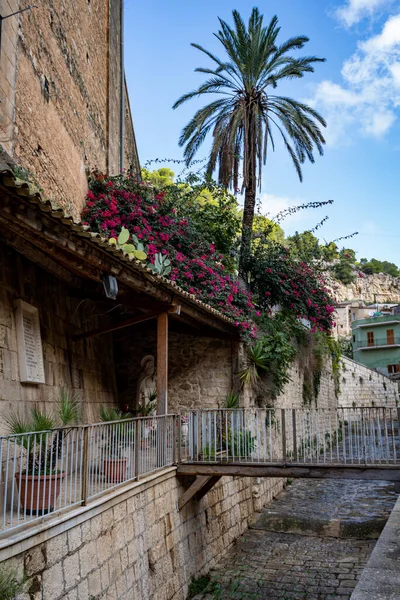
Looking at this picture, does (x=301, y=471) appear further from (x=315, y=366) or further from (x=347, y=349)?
(x=347, y=349)

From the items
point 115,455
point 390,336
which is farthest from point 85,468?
point 390,336

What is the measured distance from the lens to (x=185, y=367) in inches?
488

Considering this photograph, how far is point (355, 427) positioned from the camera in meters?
8.18

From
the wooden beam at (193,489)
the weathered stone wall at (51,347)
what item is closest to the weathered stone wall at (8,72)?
the weathered stone wall at (51,347)

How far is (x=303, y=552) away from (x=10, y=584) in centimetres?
694

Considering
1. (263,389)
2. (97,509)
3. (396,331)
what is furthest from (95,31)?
(396,331)

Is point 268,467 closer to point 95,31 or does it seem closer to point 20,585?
point 20,585

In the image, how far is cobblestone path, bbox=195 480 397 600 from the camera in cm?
796

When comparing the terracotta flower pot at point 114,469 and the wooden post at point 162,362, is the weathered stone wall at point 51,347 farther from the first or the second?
the wooden post at point 162,362

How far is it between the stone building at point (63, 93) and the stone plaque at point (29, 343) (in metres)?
2.32

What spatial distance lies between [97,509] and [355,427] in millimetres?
4308

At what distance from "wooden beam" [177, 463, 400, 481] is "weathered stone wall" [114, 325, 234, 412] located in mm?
3691

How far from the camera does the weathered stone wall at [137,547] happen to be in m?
4.51

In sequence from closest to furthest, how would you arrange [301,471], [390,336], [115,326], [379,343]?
1. [301,471]
2. [115,326]
3. [390,336]
4. [379,343]
